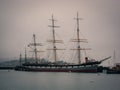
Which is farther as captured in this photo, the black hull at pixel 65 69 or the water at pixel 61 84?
the black hull at pixel 65 69

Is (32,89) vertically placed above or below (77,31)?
below

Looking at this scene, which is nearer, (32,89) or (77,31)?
(32,89)

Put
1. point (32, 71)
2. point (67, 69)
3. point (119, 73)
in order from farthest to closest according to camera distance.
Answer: point (32, 71)
point (67, 69)
point (119, 73)

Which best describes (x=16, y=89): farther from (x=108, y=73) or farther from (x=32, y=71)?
(x=32, y=71)

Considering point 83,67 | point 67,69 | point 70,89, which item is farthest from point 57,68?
point 70,89

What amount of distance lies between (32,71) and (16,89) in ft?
308

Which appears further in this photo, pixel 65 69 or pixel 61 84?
pixel 65 69

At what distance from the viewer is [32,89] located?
64125mm

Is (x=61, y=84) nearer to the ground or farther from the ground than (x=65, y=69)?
nearer to the ground

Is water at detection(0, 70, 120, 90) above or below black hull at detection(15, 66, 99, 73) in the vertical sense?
below

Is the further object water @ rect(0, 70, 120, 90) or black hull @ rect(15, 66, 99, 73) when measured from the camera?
black hull @ rect(15, 66, 99, 73)

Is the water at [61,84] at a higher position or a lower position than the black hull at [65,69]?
lower

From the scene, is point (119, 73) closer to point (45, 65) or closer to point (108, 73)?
point (108, 73)

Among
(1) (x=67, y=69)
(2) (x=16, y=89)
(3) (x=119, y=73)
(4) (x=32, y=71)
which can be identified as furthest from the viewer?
(4) (x=32, y=71)
